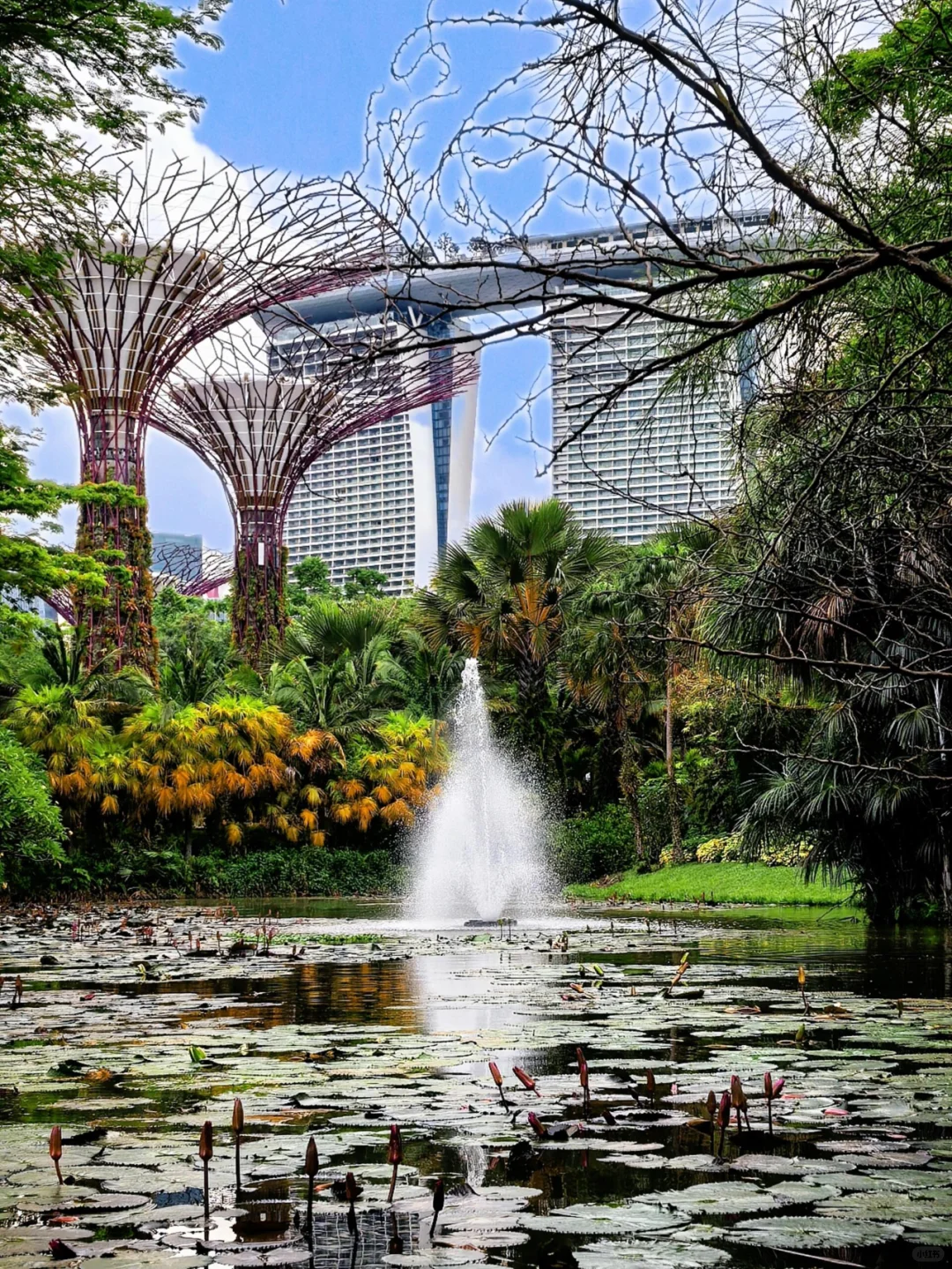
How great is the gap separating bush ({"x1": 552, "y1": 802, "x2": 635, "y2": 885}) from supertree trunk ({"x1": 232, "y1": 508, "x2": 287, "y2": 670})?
31.1ft

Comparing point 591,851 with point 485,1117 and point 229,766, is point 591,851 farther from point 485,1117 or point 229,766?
point 485,1117

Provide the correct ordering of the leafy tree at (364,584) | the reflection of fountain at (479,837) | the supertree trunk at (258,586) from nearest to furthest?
the reflection of fountain at (479,837)
the supertree trunk at (258,586)
the leafy tree at (364,584)

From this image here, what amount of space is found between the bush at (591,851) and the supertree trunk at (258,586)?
9.49 meters

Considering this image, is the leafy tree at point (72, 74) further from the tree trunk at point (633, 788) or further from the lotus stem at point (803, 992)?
the tree trunk at point (633, 788)

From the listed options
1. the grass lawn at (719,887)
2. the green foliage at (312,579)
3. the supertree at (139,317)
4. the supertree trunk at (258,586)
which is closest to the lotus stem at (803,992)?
the grass lawn at (719,887)

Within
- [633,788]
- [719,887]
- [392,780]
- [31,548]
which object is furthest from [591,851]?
[31,548]

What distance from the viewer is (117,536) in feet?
95.1

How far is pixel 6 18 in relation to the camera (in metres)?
9.86

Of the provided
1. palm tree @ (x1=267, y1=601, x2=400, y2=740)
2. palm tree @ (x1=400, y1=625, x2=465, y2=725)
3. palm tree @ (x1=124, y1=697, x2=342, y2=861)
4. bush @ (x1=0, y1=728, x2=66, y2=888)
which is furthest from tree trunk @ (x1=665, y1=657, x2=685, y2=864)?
bush @ (x1=0, y1=728, x2=66, y2=888)

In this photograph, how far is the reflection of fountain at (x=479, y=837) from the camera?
72.1 feet

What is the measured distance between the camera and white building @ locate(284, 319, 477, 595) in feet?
269

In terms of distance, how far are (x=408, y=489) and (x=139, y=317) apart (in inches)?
2148

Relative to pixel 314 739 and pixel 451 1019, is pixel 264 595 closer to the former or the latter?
pixel 314 739

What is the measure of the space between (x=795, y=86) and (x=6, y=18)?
789 cm
